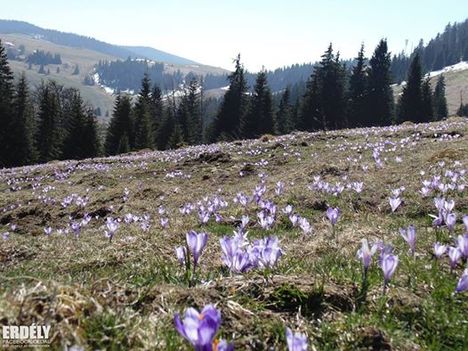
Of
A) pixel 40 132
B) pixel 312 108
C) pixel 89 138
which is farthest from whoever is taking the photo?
pixel 312 108

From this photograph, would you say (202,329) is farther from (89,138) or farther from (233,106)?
(233,106)

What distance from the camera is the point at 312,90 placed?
69.1 meters

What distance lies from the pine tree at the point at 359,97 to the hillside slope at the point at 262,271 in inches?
2218

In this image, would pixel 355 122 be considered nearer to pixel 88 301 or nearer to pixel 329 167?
pixel 329 167

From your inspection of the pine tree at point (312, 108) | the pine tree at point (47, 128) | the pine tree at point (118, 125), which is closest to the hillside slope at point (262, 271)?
the pine tree at point (118, 125)

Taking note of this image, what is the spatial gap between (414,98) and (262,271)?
73.4m

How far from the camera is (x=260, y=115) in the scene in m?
66.1

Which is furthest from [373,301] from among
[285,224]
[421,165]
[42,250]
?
[421,165]

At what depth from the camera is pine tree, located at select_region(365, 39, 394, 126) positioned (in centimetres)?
7001

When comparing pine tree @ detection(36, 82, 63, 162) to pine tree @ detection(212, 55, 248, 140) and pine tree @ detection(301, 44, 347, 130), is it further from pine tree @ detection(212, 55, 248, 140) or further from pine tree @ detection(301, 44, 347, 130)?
pine tree @ detection(301, 44, 347, 130)

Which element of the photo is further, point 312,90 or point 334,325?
point 312,90

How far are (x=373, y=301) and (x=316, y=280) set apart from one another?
0.41m

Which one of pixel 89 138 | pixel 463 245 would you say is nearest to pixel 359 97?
pixel 89 138

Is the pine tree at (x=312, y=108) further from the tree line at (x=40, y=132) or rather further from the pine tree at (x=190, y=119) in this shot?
the tree line at (x=40, y=132)
